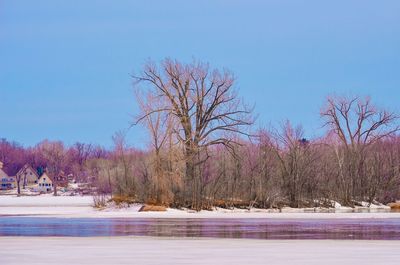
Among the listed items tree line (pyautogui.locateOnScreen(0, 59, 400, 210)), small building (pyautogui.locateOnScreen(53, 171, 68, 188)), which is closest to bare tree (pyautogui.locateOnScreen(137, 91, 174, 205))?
tree line (pyautogui.locateOnScreen(0, 59, 400, 210))

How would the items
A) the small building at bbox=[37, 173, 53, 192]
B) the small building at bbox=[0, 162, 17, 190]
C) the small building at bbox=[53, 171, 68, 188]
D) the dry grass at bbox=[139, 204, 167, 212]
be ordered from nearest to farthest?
the dry grass at bbox=[139, 204, 167, 212], the small building at bbox=[53, 171, 68, 188], the small building at bbox=[37, 173, 53, 192], the small building at bbox=[0, 162, 17, 190]

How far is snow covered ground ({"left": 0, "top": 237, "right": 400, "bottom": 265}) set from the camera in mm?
15977

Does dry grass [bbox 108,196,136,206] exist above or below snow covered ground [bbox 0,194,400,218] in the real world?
above

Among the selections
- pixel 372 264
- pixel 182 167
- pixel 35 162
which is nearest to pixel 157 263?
pixel 372 264

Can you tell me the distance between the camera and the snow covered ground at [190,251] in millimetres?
15977

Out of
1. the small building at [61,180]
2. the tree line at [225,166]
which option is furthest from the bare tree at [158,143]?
the small building at [61,180]

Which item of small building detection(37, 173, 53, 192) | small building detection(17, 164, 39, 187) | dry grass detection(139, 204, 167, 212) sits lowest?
dry grass detection(139, 204, 167, 212)

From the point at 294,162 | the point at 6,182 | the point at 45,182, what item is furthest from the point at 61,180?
the point at 294,162

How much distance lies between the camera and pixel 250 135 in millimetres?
54094

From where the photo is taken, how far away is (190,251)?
18.1 m

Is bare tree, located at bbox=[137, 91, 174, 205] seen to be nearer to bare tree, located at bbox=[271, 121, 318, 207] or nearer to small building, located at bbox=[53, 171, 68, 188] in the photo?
bare tree, located at bbox=[271, 121, 318, 207]

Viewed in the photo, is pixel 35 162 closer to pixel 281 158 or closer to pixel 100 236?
pixel 281 158

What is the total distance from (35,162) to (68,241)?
165 meters

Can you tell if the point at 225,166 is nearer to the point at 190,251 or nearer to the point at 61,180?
the point at 190,251
